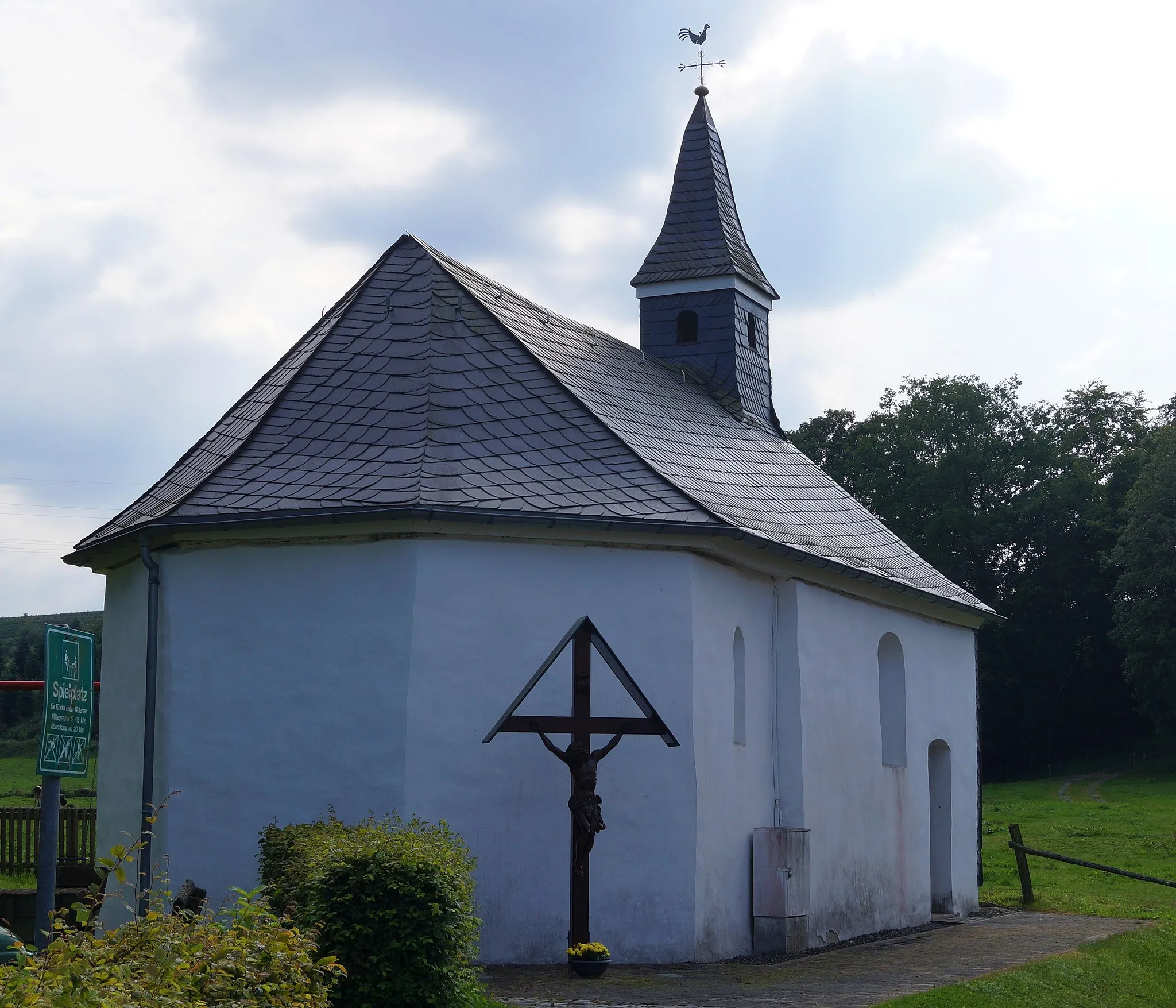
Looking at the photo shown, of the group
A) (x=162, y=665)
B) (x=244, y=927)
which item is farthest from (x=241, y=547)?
(x=244, y=927)

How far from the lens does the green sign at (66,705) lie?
257 inches

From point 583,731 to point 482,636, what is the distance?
6.35 ft

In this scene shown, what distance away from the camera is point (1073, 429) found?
53.8m

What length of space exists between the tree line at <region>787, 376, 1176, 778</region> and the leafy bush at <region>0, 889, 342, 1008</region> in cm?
4285

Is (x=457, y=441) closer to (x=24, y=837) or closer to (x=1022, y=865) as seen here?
(x=24, y=837)

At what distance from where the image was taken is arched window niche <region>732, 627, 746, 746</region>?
15.5 meters

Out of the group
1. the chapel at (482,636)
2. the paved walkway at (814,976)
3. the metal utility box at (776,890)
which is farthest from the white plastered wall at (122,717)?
the metal utility box at (776,890)

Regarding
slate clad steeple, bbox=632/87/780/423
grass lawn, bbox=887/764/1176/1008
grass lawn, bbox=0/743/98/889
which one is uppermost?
slate clad steeple, bbox=632/87/780/423

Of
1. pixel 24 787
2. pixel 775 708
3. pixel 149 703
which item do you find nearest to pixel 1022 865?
pixel 775 708

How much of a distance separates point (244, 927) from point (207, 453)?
34.2ft

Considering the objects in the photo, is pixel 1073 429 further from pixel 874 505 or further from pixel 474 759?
pixel 474 759

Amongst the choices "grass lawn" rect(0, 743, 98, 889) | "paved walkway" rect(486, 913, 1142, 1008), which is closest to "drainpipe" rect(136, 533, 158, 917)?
"grass lawn" rect(0, 743, 98, 889)

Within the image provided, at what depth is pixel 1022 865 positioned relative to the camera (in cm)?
2169

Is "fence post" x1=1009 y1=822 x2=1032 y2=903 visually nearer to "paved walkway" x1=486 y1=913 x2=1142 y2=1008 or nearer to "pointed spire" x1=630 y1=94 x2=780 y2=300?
"paved walkway" x1=486 y1=913 x2=1142 y2=1008
